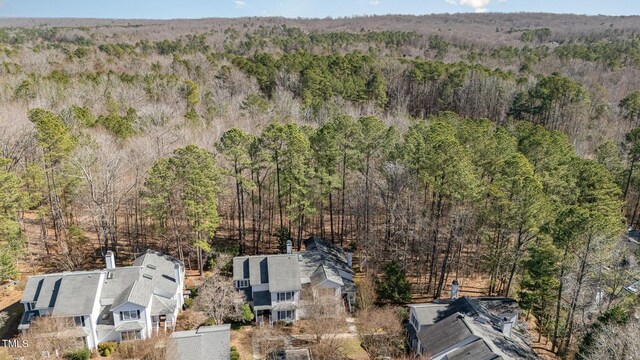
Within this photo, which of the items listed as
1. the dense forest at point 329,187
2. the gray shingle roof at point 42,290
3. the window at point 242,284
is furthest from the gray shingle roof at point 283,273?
the gray shingle roof at point 42,290

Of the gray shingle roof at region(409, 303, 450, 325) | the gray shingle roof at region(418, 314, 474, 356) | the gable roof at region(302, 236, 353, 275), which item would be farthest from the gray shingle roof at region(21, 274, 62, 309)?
the gray shingle roof at region(418, 314, 474, 356)

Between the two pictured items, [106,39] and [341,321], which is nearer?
[341,321]

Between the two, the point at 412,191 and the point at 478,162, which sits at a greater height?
the point at 478,162

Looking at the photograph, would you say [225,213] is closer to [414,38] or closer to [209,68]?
[209,68]

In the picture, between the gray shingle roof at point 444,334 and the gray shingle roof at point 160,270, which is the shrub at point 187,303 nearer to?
the gray shingle roof at point 160,270

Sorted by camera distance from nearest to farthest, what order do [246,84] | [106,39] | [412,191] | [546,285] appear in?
[546,285]
[412,191]
[246,84]
[106,39]

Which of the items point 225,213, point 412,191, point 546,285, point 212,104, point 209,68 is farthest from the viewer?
point 209,68

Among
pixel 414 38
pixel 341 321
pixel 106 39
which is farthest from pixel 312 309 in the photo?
pixel 106 39
